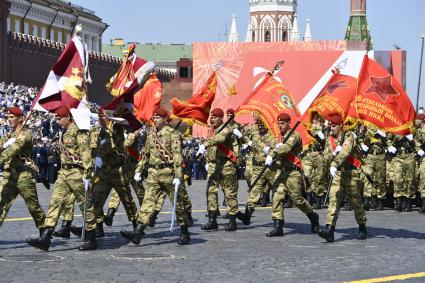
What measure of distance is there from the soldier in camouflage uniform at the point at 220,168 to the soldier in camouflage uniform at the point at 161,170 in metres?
2.01

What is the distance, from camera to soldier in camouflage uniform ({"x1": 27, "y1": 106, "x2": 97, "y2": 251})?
50.8 feet

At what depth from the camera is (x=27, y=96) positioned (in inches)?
1699

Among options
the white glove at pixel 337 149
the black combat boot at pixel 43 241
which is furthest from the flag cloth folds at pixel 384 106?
the black combat boot at pixel 43 241

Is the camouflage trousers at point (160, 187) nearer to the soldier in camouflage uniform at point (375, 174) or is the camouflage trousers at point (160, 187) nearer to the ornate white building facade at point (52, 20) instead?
the soldier in camouflage uniform at point (375, 174)

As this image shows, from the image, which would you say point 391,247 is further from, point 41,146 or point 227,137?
point 41,146

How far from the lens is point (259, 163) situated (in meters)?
22.0

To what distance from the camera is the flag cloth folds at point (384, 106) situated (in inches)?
695

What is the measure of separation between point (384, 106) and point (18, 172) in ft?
17.3

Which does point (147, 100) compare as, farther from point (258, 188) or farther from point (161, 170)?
point (258, 188)

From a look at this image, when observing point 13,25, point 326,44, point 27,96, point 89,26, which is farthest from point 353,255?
point 89,26

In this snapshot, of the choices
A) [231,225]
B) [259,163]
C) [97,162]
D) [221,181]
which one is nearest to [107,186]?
[97,162]

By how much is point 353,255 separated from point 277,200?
8.25 ft

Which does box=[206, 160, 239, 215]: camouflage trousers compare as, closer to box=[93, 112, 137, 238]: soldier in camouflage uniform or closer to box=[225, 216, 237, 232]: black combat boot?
box=[225, 216, 237, 232]: black combat boot

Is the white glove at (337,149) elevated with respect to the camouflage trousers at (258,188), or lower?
elevated
